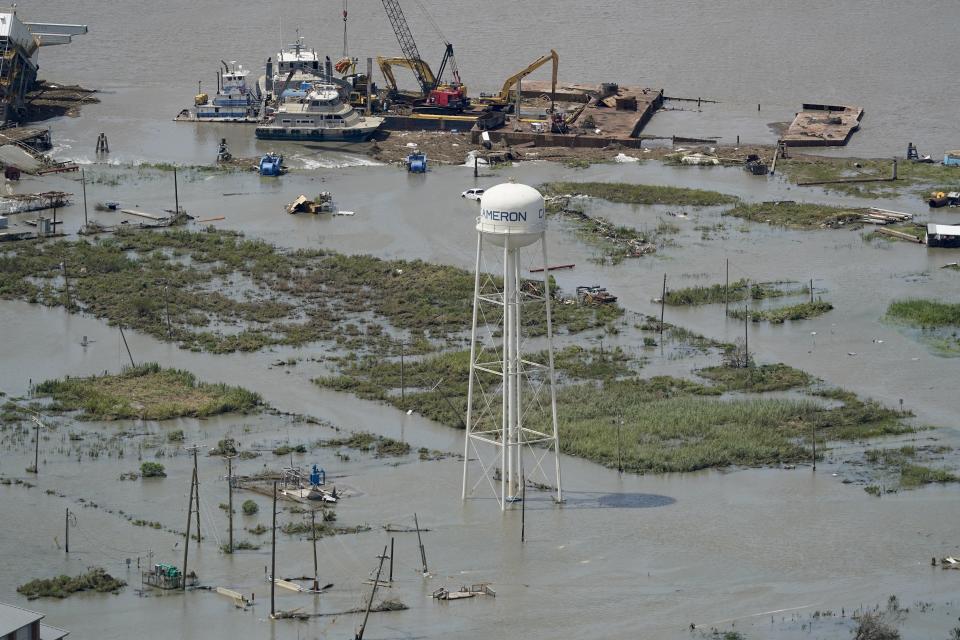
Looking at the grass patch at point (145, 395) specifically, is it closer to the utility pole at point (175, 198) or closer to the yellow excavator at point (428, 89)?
the utility pole at point (175, 198)

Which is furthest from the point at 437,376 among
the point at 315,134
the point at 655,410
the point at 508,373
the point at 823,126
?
the point at 823,126

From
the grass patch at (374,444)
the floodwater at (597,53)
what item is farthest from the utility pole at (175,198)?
the grass patch at (374,444)

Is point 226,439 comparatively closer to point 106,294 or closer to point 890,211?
point 106,294

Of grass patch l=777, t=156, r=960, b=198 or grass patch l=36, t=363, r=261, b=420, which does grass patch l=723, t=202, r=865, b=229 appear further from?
grass patch l=36, t=363, r=261, b=420

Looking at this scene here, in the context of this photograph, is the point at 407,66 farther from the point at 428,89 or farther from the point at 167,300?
the point at 167,300

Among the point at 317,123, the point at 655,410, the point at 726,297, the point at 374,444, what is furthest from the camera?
the point at 317,123

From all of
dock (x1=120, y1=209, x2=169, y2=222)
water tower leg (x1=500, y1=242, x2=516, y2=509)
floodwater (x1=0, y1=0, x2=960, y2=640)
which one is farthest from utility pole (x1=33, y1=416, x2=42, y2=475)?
dock (x1=120, y1=209, x2=169, y2=222)
